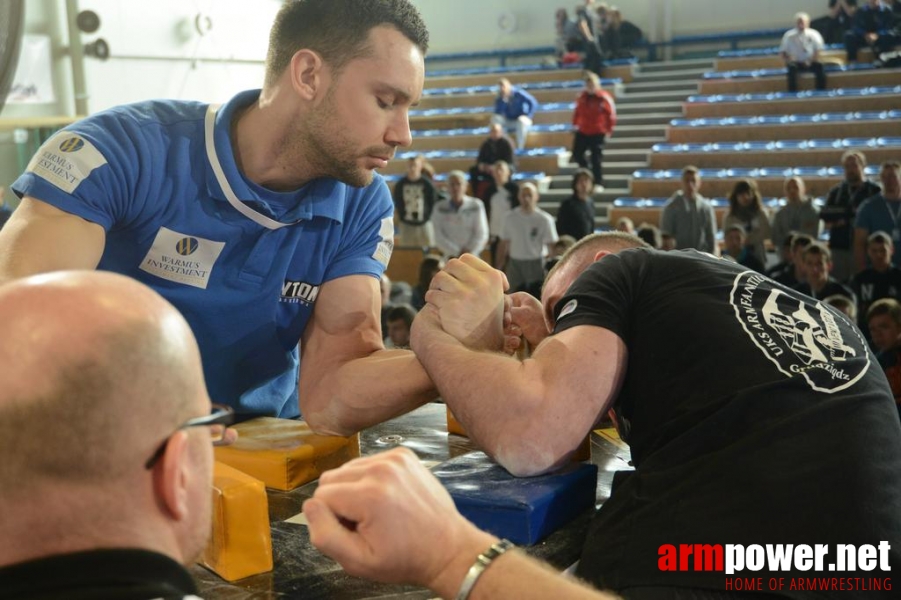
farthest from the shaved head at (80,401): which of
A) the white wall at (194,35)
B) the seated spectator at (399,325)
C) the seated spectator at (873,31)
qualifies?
the seated spectator at (873,31)

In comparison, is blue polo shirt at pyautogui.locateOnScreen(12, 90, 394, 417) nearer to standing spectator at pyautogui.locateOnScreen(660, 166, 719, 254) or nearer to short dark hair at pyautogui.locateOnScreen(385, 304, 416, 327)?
short dark hair at pyautogui.locateOnScreen(385, 304, 416, 327)

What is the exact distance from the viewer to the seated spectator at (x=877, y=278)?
22.5ft

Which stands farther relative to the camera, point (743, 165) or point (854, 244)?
point (743, 165)

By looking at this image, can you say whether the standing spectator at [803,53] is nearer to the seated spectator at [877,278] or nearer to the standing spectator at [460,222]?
the standing spectator at [460,222]

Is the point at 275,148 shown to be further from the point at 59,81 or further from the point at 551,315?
the point at 59,81

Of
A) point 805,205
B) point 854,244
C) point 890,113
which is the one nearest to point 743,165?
point 890,113

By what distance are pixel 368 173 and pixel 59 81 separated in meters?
10.5

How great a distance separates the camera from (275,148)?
2281 millimetres

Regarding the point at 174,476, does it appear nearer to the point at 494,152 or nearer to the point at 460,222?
the point at 460,222

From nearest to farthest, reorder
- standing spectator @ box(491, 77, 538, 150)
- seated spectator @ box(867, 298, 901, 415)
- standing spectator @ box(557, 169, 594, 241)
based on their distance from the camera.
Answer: seated spectator @ box(867, 298, 901, 415) < standing spectator @ box(557, 169, 594, 241) < standing spectator @ box(491, 77, 538, 150)

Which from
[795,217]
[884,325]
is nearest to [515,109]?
[795,217]

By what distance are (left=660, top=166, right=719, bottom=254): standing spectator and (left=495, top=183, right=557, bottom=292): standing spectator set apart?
1.11m

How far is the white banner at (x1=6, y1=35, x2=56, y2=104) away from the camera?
11.0 metres

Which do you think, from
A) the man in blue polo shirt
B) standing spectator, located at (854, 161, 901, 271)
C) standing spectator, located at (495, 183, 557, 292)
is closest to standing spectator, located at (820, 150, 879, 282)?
standing spectator, located at (854, 161, 901, 271)
